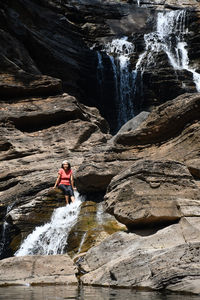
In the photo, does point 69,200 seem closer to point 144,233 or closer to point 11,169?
point 11,169

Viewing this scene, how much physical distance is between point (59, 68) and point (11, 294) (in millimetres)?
28885

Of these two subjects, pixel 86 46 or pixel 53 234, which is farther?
pixel 86 46

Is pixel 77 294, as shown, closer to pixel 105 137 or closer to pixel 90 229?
pixel 90 229

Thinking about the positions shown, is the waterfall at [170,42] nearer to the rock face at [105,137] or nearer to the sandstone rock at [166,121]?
the rock face at [105,137]

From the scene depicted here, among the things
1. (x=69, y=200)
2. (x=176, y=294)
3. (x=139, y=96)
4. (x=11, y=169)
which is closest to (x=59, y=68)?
(x=139, y=96)

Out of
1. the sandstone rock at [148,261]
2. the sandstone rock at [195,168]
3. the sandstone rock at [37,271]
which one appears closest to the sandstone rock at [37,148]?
the sandstone rock at [37,271]

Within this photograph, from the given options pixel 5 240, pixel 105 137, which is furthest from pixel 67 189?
pixel 105 137

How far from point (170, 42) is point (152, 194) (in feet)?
106

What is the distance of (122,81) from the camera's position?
3531 centimetres

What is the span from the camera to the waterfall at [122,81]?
34.6 meters

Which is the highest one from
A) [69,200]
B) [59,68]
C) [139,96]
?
[59,68]

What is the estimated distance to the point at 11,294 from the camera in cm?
774

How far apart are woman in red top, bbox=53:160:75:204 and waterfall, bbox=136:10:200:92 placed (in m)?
22.1

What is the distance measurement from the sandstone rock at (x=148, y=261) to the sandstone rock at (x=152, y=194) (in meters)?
0.39
